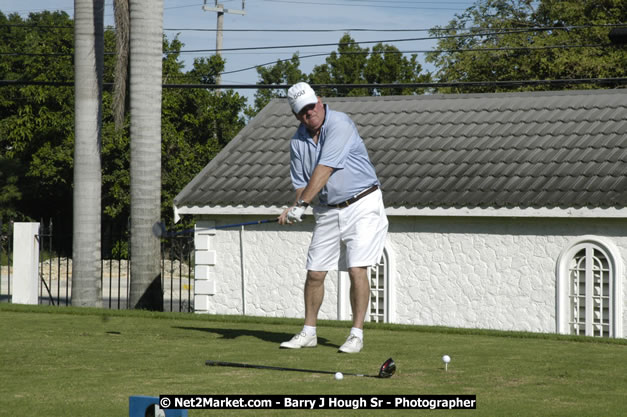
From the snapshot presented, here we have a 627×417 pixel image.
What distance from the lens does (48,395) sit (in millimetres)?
5730

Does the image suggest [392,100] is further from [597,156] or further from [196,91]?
[196,91]

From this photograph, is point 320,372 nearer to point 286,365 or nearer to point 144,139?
point 286,365

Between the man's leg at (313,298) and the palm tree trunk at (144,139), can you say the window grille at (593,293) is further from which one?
the man's leg at (313,298)

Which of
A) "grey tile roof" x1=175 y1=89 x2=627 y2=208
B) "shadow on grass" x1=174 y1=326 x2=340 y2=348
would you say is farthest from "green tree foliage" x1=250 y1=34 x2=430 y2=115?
"shadow on grass" x1=174 y1=326 x2=340 y2=348

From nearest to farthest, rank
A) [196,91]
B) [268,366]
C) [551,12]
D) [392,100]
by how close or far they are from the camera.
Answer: [268,366], [392,100], [551,12], [196,91]

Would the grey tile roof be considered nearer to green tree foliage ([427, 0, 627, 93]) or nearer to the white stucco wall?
the white stucco wall

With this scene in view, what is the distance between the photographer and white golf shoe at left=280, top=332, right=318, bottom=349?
811cm

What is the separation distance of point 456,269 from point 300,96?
10256mm

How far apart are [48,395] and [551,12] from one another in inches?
1551

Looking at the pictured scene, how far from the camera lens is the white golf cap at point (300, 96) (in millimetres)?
8250

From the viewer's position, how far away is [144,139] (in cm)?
1720

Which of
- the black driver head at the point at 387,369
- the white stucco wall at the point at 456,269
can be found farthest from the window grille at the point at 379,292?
the black driver head at the point at 387,369

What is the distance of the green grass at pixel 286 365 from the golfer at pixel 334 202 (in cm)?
54

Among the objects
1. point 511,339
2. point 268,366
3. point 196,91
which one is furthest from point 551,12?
point 268,366
